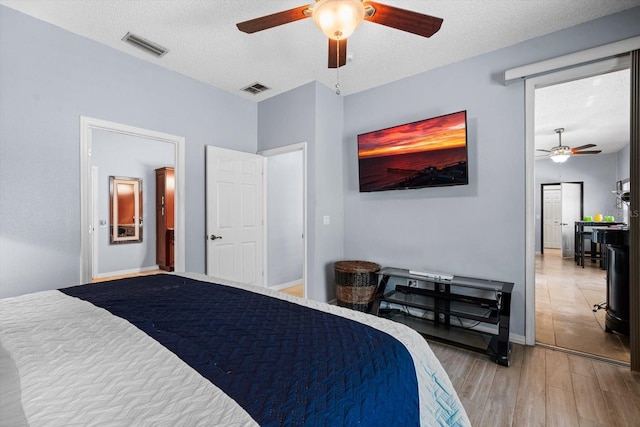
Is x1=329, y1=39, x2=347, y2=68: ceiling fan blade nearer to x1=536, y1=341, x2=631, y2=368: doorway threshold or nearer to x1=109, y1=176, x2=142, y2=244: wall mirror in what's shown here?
x1=536, y1=341, x2=631, y2=368: doorway threshold

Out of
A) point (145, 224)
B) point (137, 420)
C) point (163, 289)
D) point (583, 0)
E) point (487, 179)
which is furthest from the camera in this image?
point (145, 224)

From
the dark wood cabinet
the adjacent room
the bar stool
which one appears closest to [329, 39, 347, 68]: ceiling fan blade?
the adjacent room

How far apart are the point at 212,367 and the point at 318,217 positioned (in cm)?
277

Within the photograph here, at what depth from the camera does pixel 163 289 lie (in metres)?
1.72

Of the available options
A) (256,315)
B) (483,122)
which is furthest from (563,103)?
(256,315)

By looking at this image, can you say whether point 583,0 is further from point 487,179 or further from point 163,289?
point 163,289

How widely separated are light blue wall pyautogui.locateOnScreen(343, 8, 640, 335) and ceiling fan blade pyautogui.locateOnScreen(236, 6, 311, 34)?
6.37 ft

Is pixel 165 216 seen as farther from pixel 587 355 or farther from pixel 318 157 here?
pixel 587 355

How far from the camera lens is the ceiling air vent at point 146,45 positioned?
2691 mm

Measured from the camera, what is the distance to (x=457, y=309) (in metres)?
3.11

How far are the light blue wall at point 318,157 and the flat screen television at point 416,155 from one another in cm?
39

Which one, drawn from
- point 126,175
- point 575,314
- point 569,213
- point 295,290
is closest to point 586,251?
point 569,213

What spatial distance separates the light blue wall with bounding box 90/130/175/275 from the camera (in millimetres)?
5492

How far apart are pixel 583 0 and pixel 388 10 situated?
5.31 ft
